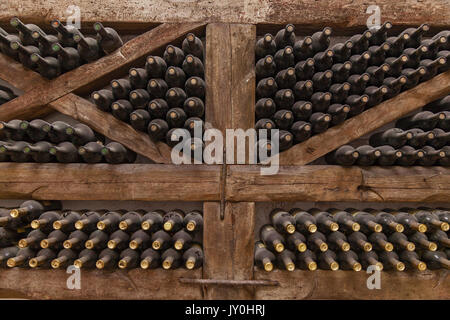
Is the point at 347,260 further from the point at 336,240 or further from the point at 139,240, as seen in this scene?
the point at 139,240

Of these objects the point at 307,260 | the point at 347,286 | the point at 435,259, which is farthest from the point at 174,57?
the point at 435,259

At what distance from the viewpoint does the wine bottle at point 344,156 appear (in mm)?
→ 1646

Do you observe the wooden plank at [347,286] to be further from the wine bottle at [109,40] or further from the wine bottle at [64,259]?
the wine bottle at [109,40]

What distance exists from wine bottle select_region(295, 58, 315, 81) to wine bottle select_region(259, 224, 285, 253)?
3.40 feet

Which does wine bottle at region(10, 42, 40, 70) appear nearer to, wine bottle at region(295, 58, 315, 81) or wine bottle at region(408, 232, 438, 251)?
wine bottle at region(295, 58, 315, 81)

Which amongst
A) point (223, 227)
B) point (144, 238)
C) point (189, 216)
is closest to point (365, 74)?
point (223, 227)

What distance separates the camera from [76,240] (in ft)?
4.98

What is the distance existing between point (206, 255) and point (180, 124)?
872 mm

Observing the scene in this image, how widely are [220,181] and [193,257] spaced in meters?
0.50

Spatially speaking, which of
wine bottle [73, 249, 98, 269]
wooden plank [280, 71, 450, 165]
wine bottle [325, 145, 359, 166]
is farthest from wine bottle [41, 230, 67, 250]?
wine bottle [325, 145, 359, 166]

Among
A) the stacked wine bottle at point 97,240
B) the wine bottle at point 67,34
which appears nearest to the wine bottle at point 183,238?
the stacked wine bottle at point 97,240

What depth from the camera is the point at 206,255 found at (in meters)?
1.68

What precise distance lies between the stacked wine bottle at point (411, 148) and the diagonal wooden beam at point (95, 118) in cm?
124

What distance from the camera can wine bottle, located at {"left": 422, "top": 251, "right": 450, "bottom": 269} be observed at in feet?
5.26
